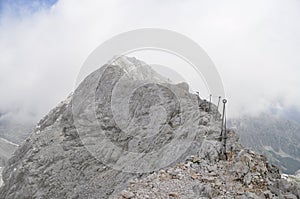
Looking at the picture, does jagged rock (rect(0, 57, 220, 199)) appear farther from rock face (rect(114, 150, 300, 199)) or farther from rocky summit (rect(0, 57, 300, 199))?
rock face (rect(114, 150, 300, 199))

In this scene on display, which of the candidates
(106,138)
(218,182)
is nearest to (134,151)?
(106,138)

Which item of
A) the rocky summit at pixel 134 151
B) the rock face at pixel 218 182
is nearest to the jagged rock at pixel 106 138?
the rocky summit at pixel 134 151

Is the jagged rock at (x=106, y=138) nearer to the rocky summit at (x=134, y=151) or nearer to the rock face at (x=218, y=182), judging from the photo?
the rocky summit at (x=134, y=151)

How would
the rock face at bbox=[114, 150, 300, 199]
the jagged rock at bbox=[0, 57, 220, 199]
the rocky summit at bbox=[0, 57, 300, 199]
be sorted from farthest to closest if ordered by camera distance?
the jagged rock at bbox=[0, 57, 220, 199] → the rocky summit at bbox=[0, 57, 300, 199] → the rock face at bbox=[114, 150, 300, 199]

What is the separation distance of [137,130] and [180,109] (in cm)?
590

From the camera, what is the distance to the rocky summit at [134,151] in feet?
83.1

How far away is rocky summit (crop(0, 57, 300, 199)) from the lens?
25.3 m

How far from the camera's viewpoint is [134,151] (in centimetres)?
3928

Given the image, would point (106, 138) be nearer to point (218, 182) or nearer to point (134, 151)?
point (134, 151)

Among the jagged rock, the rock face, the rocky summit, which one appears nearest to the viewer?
the rock face

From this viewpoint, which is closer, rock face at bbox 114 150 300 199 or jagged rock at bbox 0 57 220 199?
rock face at bbox 114 150 300 199

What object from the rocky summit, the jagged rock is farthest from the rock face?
the jagged rock

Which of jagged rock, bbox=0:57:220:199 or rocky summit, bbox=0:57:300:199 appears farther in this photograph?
jagged rock, bbox=0:57:220:199

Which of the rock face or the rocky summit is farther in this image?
the rocky summit
